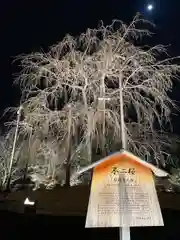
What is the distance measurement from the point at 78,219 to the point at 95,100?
18.4 ft

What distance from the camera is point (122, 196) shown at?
3.96 meters

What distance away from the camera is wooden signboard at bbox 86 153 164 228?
12.5 feet

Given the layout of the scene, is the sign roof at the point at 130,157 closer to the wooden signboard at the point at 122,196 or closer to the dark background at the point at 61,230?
the wooden signboard at the point at 122,196

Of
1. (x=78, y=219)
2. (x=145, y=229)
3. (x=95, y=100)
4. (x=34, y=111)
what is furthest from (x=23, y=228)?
(x=95, y=100)

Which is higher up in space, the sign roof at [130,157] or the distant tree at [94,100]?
the distant tree at [94,100]

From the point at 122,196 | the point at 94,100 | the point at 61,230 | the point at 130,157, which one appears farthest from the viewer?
the point at 94,100

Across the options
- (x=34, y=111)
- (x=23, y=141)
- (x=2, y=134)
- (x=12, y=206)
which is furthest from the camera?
(x=2, y=134)

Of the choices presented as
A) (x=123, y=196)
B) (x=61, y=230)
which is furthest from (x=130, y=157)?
(x=61, y=230)

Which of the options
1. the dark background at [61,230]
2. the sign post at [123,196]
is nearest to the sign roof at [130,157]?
the sign post at [123,196]

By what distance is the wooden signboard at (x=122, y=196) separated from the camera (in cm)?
381

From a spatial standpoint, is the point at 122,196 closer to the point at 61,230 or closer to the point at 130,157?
the point at 130,157

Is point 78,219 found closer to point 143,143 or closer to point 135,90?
point 143,143

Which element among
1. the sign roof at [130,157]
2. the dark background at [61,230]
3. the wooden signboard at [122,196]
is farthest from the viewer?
the dark background at [61,230]

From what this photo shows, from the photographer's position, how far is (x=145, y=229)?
7414 mm
